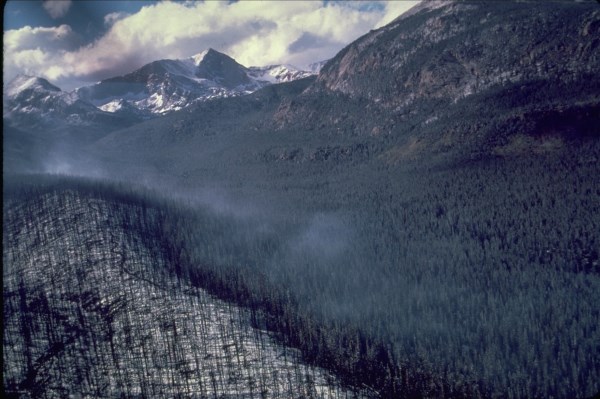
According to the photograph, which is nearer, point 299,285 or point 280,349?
point 280,349

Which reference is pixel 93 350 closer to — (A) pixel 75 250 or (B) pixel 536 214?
(A) pixel 75 250

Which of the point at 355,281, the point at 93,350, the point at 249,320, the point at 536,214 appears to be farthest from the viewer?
the point at 536,214

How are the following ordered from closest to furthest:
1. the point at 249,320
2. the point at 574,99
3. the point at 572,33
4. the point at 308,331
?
the point at 308,331, the point at 249,320, the point at 574,99, the point at 572,33

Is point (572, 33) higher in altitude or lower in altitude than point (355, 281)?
higher

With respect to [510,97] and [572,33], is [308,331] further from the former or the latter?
[572,33]

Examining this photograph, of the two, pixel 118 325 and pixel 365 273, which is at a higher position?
pixel 365 273

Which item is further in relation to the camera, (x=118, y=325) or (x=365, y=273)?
(x=365, y=273)

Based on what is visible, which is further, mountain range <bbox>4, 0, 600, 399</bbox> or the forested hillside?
mountain range <bbox>4, 0, 600, 399</bbox>

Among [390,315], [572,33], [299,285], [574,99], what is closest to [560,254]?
[390,315]

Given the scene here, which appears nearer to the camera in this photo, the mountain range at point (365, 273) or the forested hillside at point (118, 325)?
the forested hillside at point (118, 325)

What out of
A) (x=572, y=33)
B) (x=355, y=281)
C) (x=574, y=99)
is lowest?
(x=355, y=281)
